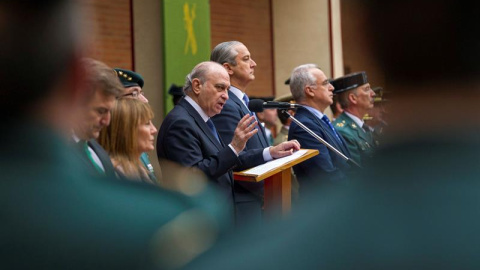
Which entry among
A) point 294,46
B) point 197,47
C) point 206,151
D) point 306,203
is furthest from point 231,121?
point 294,46

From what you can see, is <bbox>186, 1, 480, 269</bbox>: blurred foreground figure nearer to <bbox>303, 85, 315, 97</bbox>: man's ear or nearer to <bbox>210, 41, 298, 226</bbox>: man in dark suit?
<bbox>210, 41, 298, 226</bbox>: man in dark suit

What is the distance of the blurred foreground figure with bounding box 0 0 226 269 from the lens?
42cm

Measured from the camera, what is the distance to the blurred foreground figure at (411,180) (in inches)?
17.4

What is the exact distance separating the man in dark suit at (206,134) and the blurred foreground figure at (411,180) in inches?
80.8

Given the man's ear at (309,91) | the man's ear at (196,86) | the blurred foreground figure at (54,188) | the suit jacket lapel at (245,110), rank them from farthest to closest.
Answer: the man's ear at (309,91) → the suit jacket lapel at (245,110) → the man's ear at (196,86) → the blurred foreground figure at (54,188)

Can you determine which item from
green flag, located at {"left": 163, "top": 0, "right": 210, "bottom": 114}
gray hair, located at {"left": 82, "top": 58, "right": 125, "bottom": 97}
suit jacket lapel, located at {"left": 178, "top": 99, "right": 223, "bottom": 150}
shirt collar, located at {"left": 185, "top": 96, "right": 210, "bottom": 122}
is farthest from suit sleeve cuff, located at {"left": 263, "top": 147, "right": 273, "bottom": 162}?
green flag, located at {"left": 163, "top": 0, "right": 210, "bottom": 114}

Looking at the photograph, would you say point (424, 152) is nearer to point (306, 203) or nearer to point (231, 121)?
point (306, 203)

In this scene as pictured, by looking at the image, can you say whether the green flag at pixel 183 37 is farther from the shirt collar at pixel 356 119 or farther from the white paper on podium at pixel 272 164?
the white paper on podium at pixel 272 164

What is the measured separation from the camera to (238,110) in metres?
3.35

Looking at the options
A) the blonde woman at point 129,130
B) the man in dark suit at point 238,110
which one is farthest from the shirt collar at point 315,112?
the blonde woman at point 129,130

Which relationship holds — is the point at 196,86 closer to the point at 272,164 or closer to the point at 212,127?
the point at 212,127

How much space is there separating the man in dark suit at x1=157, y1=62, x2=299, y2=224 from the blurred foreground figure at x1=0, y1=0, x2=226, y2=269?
6.77ft

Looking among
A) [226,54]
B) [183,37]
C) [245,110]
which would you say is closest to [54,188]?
[245,110]

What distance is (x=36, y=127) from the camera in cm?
43
